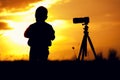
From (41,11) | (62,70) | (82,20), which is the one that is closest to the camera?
(41,11)

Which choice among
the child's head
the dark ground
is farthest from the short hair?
the dark ground

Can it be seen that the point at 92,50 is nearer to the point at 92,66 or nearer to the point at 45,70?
the point at 92,66

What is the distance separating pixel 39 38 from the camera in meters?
8.40

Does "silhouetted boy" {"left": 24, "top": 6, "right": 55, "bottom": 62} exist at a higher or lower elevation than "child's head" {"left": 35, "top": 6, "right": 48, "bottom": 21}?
lower

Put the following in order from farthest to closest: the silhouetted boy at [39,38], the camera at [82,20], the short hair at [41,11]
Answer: the camera at [82,20], the silhouetted boy at [39,38], the short hair at [41,11]

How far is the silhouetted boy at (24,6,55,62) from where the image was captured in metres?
8.26

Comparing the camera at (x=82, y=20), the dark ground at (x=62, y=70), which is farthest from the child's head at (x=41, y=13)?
the camera at (x=82, y=20)

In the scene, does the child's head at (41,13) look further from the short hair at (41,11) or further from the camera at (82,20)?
the camera at (82,20)

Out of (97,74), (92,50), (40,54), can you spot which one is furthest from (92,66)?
(92,50)

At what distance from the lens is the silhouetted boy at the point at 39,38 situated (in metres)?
8.26

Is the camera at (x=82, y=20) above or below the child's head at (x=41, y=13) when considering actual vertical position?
below

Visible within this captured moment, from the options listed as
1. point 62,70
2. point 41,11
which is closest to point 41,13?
point 41,11

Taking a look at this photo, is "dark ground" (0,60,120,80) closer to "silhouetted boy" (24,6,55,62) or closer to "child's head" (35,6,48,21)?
"silhouetted boy" (24,6,55,62)

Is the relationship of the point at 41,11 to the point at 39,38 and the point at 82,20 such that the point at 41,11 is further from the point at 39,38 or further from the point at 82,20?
the point at 82,20
